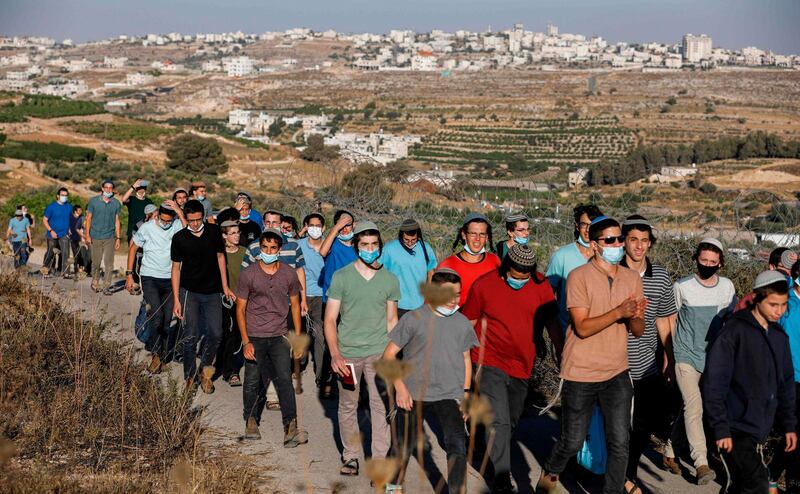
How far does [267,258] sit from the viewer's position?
22.7ft

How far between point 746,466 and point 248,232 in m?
5.86

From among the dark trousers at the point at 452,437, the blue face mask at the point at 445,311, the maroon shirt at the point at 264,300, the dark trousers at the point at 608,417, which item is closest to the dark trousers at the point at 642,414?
the dark trousers at the point at 608,417

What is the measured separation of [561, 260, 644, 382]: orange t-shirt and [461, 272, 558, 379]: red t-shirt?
0.44m

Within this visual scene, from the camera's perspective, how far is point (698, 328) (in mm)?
6152

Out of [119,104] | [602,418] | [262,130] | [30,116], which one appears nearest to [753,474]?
[602,418]

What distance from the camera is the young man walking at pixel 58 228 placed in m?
14.9

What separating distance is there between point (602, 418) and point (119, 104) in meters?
159

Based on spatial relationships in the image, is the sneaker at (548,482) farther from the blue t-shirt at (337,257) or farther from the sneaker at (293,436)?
the blue t-shirt at (337,257)

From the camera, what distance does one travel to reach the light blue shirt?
9.16m

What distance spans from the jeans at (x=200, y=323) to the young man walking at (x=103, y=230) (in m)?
5.38

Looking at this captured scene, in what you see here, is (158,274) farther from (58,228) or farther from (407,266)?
(58,228)

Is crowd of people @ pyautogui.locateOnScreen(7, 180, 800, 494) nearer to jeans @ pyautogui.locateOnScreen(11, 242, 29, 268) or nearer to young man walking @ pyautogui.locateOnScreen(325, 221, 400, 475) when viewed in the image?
young man walking @ pyautogui.locateOnScreen(325, 221, 400, 475)

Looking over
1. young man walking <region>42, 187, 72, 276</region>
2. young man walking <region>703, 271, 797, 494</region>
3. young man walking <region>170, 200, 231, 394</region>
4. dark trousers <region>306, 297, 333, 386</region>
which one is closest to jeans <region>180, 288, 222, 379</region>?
young man walking <region>170, 200, 231, 394</region>

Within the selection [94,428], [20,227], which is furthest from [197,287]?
[20,227]
